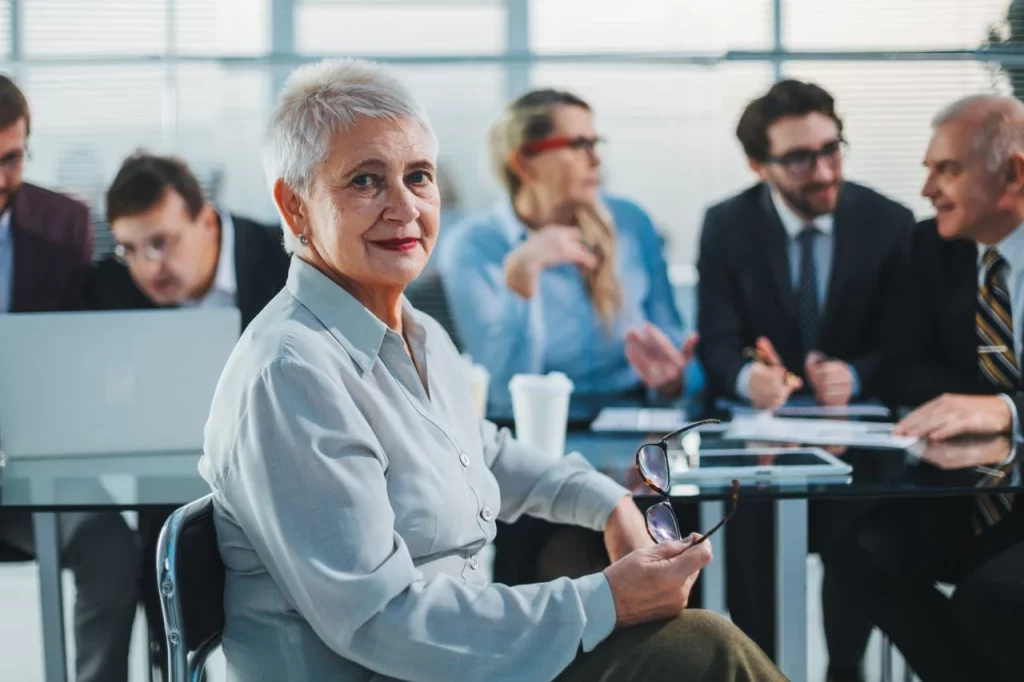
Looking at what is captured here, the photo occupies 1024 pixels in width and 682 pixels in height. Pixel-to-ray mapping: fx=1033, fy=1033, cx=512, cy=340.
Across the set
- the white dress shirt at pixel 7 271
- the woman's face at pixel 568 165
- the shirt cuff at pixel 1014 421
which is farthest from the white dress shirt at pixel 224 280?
the shirt cuff at pixel 1014 421

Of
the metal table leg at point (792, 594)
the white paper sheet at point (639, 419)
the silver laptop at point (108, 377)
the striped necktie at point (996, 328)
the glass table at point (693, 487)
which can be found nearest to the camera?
the glass table at point (693, 487)

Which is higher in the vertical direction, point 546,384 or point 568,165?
point 568,165

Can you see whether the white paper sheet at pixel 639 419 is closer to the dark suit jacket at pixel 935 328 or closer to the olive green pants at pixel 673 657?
the dark suit jacket at pixel 935 328

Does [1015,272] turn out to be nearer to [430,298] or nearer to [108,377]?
[430,298]

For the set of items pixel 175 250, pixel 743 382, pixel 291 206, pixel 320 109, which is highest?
pixel 320 109

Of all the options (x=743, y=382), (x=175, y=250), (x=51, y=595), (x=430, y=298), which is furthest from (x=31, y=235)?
(x=743, y=382)

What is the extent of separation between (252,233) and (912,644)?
1857 millimetres

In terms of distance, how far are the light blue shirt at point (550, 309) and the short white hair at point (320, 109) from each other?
1592mm

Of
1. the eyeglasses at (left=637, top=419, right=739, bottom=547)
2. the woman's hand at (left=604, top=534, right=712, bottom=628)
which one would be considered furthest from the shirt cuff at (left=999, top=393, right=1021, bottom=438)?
the woman's hand at (left=604, top=534, right=712, bottom=628)

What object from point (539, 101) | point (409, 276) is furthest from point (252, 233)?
point (409, 276)

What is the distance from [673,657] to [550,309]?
77.4 inches

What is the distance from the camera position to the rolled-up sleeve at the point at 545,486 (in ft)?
5.15

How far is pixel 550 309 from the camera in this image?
123 inches

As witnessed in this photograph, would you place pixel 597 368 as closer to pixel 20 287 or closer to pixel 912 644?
pixel 912 644
